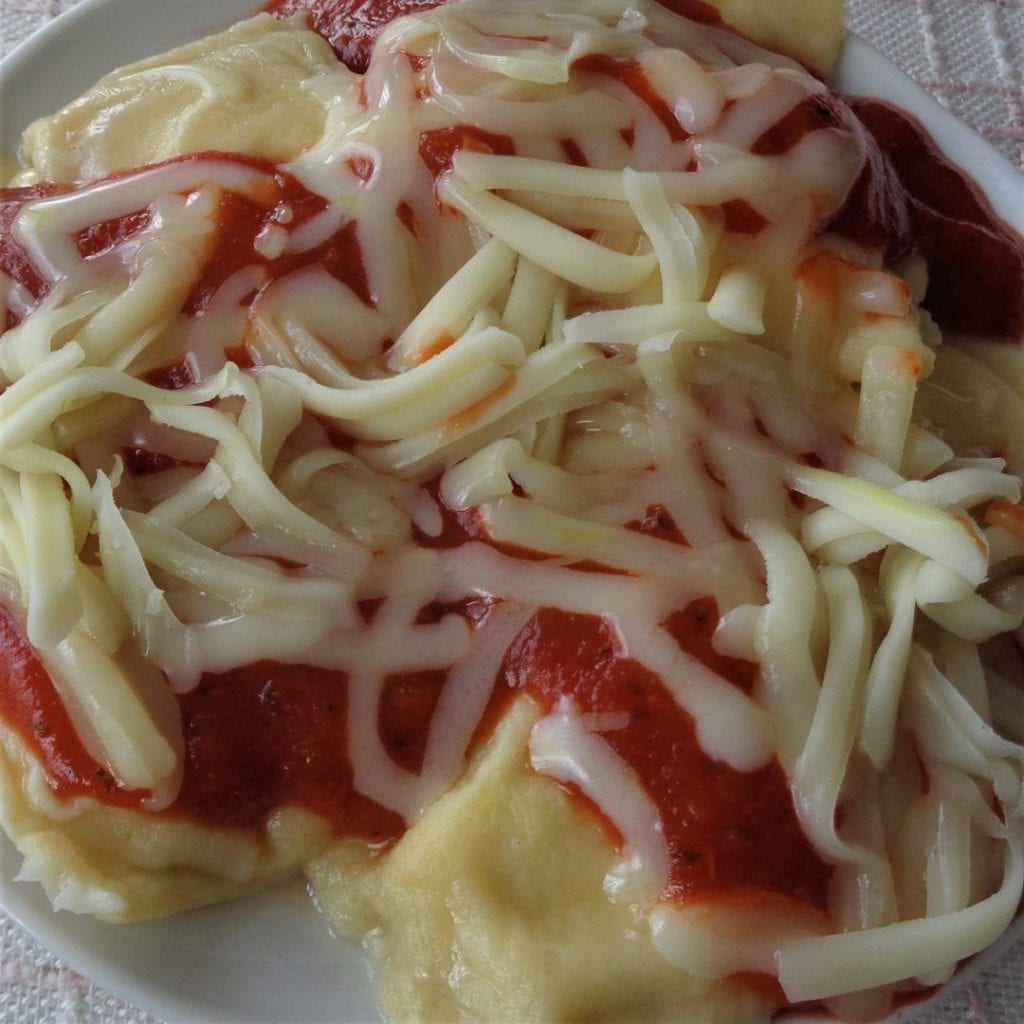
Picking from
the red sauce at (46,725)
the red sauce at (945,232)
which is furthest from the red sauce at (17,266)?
the red sauce at (945,232)

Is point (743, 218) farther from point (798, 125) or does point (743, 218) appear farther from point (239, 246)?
point (239, 246)

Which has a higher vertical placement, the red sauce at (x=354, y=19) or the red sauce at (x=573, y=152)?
the red sauce at (x=354, y=19)

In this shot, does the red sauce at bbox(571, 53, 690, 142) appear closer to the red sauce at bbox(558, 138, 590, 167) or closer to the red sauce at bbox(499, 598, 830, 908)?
the red sauce at bbox(558, 138, 590, 167)

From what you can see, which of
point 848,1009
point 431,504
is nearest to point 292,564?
point 431,504

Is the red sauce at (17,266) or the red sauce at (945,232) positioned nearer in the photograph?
the red sauce at (17,266)

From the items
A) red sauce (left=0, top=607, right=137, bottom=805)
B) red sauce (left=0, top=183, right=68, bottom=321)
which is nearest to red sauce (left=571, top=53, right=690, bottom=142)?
red sauce (left=0, top=183, right=68, bottom=321)

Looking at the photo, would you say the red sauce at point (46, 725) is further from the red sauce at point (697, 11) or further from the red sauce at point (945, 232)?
the red sauce at point (697, 11)

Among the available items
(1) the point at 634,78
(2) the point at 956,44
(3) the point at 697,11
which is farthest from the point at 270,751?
(2) the point at 956,44
